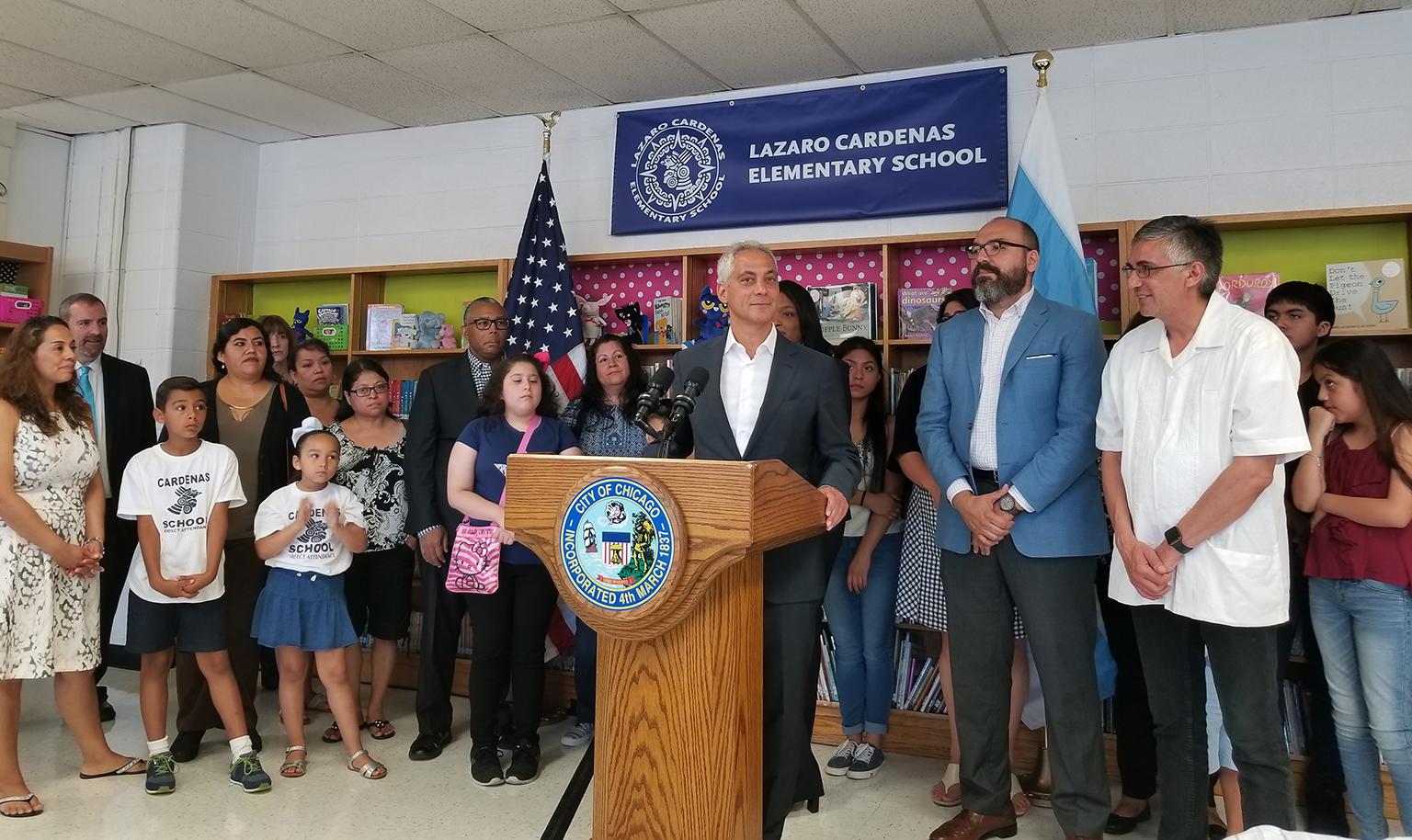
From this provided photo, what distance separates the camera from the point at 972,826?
271 cm

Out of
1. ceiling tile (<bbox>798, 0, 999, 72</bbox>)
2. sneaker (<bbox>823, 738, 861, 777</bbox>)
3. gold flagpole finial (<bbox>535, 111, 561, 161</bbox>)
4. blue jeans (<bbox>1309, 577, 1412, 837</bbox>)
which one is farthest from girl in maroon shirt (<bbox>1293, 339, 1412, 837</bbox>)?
gold flagpole finial (<bbox>535, 111, 561, 161</bbox>)

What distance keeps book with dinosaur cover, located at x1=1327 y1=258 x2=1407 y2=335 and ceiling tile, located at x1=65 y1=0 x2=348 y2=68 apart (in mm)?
4284

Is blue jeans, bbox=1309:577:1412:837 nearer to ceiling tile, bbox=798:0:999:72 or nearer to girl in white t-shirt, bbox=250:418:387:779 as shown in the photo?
ceiling tile, bbox=798:0:999:72

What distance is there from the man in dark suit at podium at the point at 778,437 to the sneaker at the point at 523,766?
1.16m

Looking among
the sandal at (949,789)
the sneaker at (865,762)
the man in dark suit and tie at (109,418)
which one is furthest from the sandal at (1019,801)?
the man in dark suit and tie at (109,418)

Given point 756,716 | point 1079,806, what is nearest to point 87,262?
point 756,716

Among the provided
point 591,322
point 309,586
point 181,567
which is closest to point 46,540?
point 181,567

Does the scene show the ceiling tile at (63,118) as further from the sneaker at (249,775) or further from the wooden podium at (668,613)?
the wooden podium at (668,613)

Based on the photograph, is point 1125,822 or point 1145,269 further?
point 1125,822

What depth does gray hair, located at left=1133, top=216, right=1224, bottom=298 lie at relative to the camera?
227 centimetres

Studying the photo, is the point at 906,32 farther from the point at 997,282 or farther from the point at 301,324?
the point at 301,324

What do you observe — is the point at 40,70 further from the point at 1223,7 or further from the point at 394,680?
the point at 1223,7

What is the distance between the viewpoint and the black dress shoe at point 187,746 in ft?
11.3

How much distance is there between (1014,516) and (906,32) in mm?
2355
